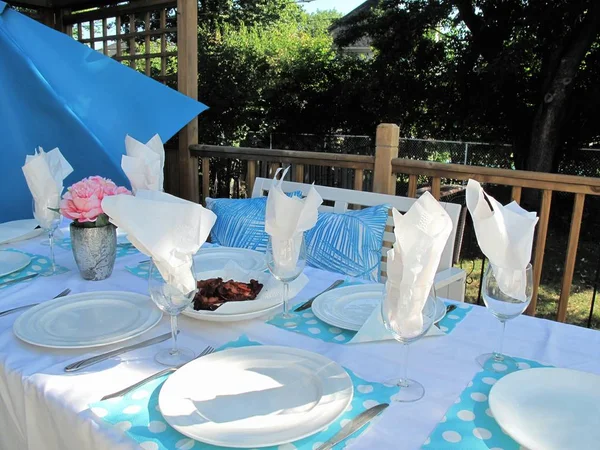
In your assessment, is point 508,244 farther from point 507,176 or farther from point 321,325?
point 507,176

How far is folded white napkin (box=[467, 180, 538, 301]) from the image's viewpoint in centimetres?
94

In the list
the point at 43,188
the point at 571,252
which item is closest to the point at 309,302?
the point at 43,188

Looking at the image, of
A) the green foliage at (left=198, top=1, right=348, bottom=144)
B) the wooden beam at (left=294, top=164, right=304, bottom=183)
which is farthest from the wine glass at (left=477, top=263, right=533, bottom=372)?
the green foliage at (left=198, top=1, right=348, bottom=144)

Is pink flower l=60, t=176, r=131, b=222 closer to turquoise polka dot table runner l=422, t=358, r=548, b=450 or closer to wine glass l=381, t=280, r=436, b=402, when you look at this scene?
wine glass l=381, t=280, r=436, b=402

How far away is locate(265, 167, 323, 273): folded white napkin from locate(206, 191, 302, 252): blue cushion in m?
1.01

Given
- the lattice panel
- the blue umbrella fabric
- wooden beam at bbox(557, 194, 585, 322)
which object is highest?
the lattice panel

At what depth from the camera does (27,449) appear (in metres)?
0.98

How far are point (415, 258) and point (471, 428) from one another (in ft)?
0.88

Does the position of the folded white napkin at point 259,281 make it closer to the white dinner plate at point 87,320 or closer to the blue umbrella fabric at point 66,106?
the white dinner plate at point 87,320

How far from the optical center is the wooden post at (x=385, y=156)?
8.18ft

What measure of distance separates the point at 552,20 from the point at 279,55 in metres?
4.33

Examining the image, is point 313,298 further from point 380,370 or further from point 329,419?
point 329,419

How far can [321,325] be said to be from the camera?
1.16 metres

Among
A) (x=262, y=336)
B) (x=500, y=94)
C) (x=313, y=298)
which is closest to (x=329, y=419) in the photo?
(x=262, y=336)
